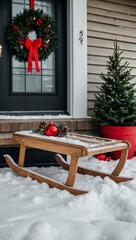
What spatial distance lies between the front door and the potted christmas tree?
0.56 metres

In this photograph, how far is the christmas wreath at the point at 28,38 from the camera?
3.45 metres

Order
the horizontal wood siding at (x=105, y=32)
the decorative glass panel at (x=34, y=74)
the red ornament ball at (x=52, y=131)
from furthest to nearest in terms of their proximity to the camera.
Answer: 1. the horizontal wood siding at (x=105, y=32)
2. the decorative glass panel at (x=34, y=74)
3. the red ornament ball at (x=52, y=131)

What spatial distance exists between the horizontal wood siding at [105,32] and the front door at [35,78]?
1.19ft

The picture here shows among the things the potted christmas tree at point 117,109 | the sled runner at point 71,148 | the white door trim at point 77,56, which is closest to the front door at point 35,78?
the white door trim at point 77,56

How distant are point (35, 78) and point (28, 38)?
510mm

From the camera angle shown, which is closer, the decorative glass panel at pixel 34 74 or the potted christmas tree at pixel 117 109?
the potted christmas tree at pixel 117 109

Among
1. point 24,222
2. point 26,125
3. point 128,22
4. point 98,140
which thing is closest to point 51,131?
point 98,140

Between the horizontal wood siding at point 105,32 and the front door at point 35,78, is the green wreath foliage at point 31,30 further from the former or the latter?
the horizontal wood siding at point 105,32

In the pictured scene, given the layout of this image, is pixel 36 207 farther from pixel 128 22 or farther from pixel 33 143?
pixel 128 22

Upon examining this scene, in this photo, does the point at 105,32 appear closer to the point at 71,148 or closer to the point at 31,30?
the point at 31,30

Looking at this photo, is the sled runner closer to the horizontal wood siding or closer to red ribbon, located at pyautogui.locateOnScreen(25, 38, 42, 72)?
red ribbon, located at pyautogui.locateOnScreen(25, 38, 42, 72)

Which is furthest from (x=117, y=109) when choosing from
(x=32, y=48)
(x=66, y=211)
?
(x=66, y=211)

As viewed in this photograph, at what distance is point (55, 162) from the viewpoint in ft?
11.0

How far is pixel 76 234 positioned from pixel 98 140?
3.86 ft
